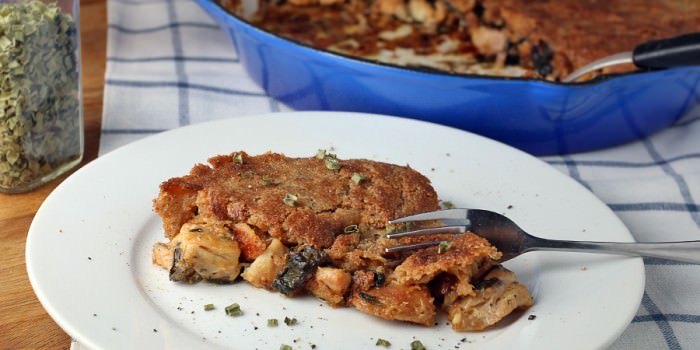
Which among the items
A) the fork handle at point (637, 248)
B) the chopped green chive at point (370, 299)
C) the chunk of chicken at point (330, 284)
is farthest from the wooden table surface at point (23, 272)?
the fork handle at point (637, 248)

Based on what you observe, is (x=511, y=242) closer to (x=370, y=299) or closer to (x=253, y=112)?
(x=370, y=299)

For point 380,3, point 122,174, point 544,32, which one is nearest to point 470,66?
point 544,32

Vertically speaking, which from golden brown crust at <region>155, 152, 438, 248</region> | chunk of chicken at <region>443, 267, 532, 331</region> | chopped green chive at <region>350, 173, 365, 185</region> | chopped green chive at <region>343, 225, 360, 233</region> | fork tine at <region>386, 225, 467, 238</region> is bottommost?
chunk of chicken at <region>443, 267, 532, 331</region>

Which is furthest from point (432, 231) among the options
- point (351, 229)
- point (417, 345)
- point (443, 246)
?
point (417, 345)

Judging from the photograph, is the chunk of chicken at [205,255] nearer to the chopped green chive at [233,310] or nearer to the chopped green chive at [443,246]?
the chopped green chive at [233,310]

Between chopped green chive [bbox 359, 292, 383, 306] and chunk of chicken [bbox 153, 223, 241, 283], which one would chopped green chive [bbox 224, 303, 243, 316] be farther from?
chopped green chive [bbox 359, 292, 383, 306]

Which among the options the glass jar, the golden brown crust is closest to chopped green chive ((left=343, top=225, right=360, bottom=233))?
the golden brown crust
